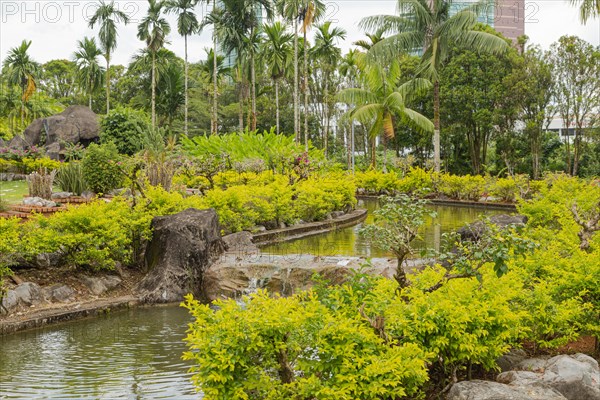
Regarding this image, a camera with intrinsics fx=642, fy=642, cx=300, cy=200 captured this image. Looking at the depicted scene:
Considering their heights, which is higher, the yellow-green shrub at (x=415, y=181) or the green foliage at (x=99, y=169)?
the green foliage at (x=99, y=169)

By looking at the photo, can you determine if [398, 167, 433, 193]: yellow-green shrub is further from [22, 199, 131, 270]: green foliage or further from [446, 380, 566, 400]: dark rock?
[446, 380, 566, 400]: dark rock

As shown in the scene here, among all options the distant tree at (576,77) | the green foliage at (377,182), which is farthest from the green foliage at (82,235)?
the distant tree at (576,77)

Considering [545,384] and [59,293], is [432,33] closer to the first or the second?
[59,293]

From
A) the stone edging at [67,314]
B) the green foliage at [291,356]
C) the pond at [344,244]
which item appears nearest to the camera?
the green foliage at [291,356]

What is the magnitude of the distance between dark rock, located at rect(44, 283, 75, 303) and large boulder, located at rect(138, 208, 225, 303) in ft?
3.31

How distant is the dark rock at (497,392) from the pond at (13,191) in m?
12.8

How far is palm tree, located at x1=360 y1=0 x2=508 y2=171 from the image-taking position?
2561 centimetres

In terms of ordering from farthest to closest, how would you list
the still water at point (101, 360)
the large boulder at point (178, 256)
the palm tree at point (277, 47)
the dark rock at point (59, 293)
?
1. the palm tree at point (277, 47)
2. the large boulder at point (178, 256)
3. the dark rock at point (59, 293)
4. the still water at point (101, 360)

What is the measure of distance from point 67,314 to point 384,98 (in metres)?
23.4

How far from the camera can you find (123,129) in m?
24.4

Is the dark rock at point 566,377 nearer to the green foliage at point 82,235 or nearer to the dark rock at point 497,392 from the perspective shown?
the dark rock at point 497,392

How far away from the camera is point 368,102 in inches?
1220

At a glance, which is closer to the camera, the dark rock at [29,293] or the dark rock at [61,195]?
the dark rock at [29,293]

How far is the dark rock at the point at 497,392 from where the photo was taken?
4.30 metres
